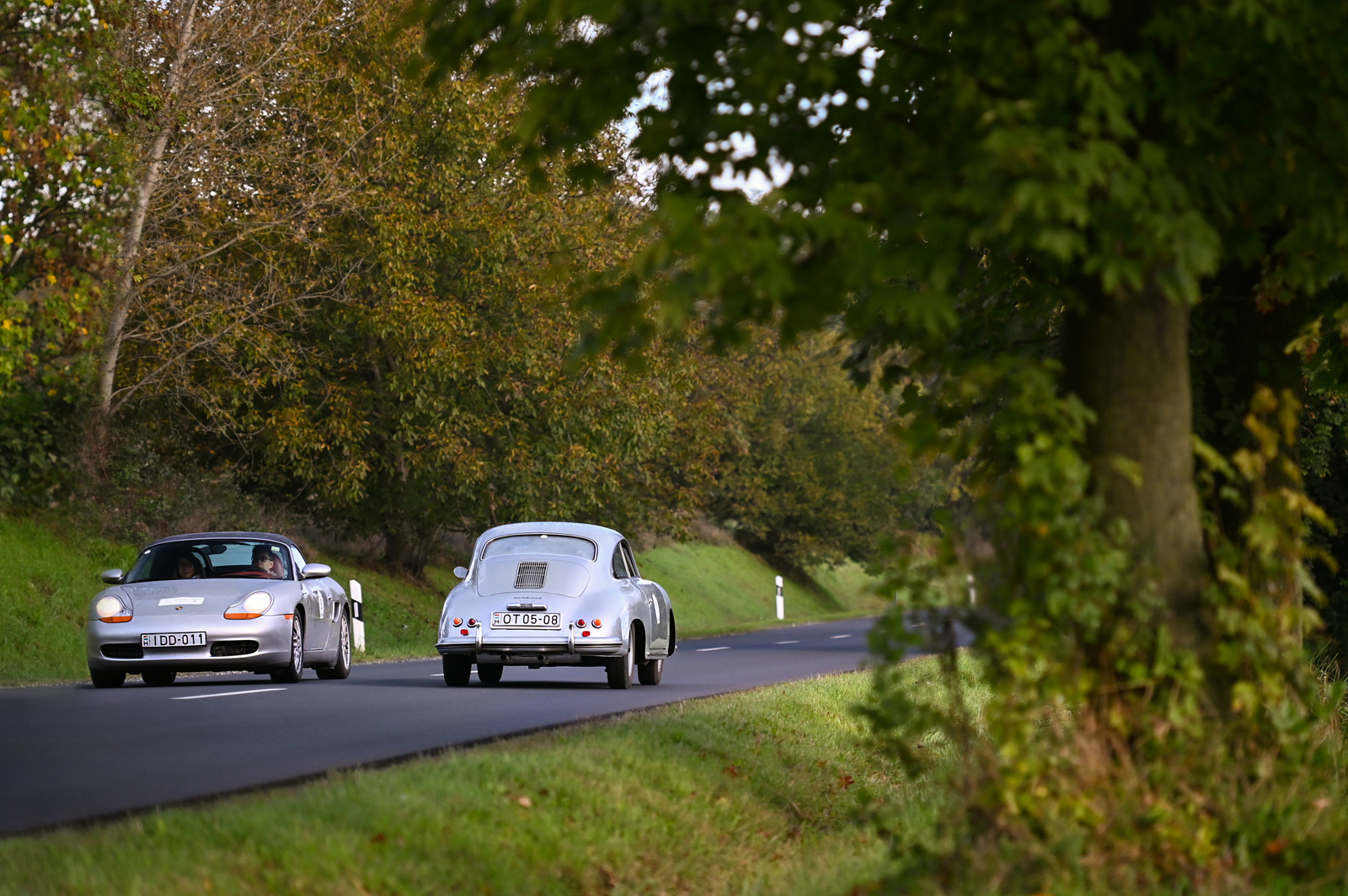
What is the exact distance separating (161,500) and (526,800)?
70.4 ft

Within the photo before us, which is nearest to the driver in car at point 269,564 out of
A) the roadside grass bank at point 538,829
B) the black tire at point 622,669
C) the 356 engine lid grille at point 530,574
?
the 356 engine lid grille at point 530,574

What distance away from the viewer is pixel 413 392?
3022cm

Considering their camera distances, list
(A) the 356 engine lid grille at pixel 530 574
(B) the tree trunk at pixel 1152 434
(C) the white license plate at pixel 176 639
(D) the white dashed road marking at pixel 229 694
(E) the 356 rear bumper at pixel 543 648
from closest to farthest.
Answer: (B) the tree trunk at pixel 1152 434
(D) the white dashed road marking at pixel 229 694
(E) the 356 rear bumper at pixel 543 648
(C) the white license plate at pixel 176 639
(A) the 356 engine lid grille at pixel 530 574

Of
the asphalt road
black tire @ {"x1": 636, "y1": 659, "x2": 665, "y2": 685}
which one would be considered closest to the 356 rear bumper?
the asphalt road

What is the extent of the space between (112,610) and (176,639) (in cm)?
69

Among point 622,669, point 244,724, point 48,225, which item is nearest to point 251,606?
point 622,669

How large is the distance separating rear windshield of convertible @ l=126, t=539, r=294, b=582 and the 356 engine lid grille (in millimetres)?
2854

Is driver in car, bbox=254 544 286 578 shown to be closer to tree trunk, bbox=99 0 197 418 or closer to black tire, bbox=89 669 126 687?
black tire, bbox=89 669 126 687

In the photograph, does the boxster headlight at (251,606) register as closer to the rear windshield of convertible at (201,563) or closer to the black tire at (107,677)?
the rear windshield of convertible at (201,563)

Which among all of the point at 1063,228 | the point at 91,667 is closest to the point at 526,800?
the point at 1063,228

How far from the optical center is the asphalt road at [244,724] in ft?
31.8

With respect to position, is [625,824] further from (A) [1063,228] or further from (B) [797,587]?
(B) [797,587]

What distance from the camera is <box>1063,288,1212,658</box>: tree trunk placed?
265 inches

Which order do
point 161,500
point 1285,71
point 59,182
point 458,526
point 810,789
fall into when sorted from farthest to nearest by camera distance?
point 458,526, point 161,500, point 59,182, point 810,789, point 1285,71
